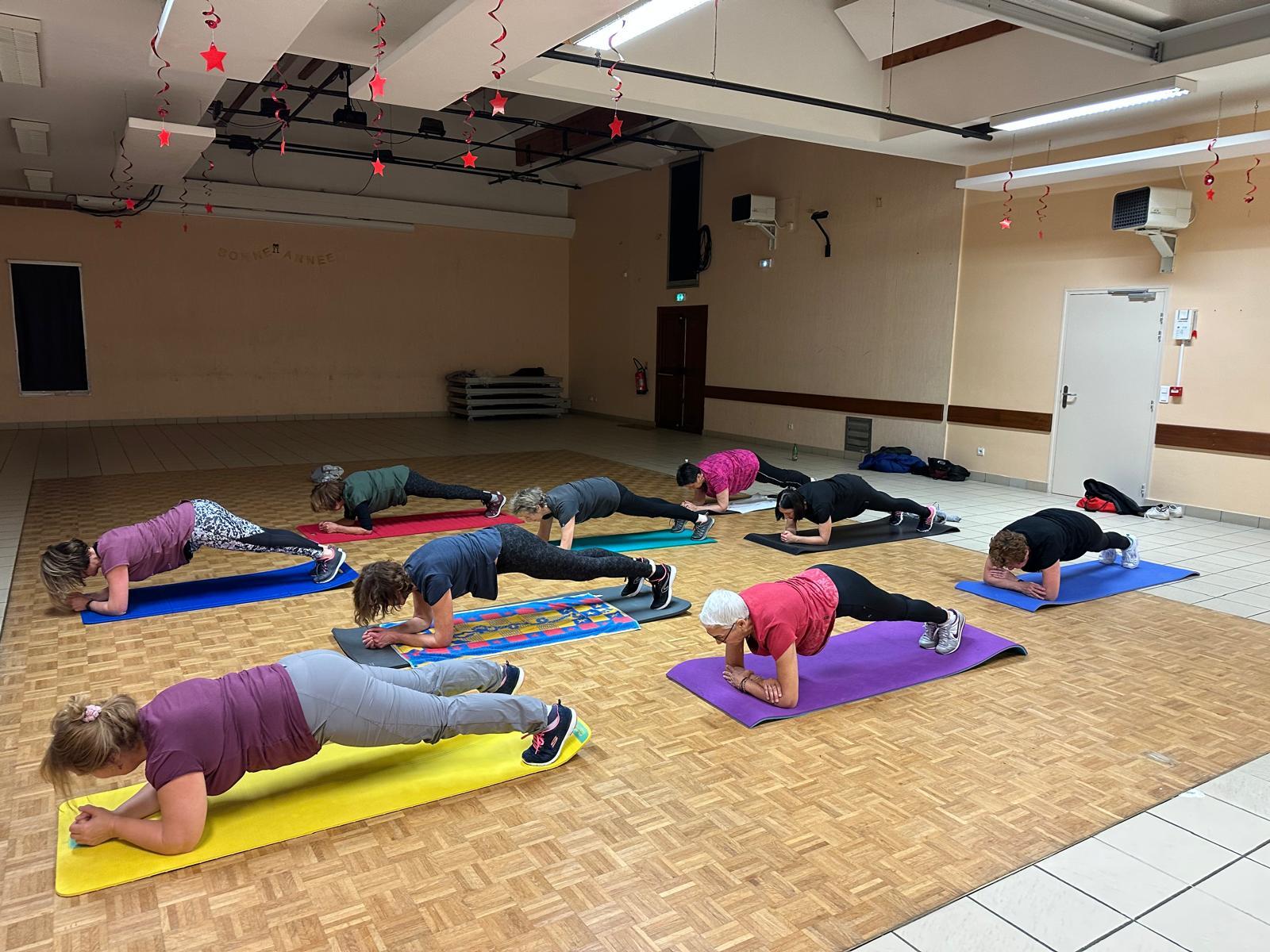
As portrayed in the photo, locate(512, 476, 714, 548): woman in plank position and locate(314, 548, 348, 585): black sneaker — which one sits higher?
locate(512, 476, 714, 548): woman in plank position

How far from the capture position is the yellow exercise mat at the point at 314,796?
240cm

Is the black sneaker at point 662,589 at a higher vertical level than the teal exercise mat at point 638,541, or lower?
higher

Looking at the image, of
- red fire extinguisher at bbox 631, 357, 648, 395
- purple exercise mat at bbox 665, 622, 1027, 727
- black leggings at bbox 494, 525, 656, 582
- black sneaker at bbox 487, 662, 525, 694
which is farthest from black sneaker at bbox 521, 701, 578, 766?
red fire extinguisher at bbox 631, 357, 648, 395

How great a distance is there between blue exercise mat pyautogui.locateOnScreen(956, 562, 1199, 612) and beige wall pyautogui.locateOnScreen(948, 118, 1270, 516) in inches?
84.3

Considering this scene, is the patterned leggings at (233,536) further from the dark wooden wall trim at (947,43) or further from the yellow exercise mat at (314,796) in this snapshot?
the dark wooden wall trim at (947,43)

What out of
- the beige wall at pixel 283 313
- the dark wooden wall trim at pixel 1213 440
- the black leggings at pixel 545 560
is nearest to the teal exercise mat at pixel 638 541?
the black leggings at pixel 545 560

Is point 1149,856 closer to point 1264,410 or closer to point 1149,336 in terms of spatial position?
point 1264,410

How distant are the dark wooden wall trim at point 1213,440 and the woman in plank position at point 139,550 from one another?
290 inches

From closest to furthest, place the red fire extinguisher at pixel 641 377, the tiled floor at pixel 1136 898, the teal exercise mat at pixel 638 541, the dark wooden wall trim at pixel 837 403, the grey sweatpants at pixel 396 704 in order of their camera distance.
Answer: the tiled floor at pixel 1136 898 → the grey sweatpants at pixel 396 704 → the teal exercise mat at pixel 638 541 → the dark wooden wall trim at pixel 837 403 → the red fire extinguisher at pixel 641 377

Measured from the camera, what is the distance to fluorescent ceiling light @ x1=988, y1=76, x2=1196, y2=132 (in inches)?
247

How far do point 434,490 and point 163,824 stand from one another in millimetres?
4163

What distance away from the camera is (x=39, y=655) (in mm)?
3939

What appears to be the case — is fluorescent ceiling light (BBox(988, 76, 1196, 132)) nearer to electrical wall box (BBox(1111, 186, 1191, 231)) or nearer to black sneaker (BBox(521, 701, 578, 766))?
electrical wall box (BBox(1111, 186, 1191, 231))

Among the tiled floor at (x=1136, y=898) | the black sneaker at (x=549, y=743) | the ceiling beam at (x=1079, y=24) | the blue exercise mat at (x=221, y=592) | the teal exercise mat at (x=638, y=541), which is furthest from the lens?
the teal exercise mat at (x=638, y=541)
